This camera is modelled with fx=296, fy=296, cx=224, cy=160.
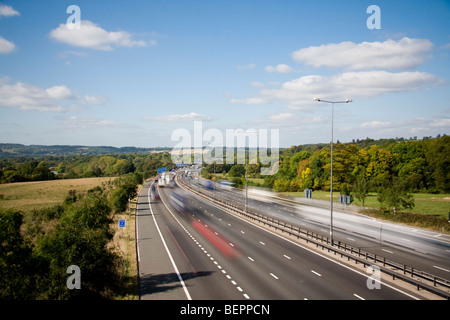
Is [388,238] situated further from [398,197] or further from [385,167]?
[385,167]

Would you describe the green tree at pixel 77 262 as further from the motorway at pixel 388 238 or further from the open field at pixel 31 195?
the open field at pixel 31 195

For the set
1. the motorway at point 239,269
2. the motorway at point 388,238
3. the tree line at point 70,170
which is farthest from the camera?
the tree line at point 70,170

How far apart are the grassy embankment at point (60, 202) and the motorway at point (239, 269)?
703mm

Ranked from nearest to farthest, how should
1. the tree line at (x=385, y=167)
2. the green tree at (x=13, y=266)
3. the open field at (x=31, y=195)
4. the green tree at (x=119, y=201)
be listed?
the green tree at (x=13, y=266) → the green tree at (x=119, y=201) → the open field at (x=31, y=195) → the tree line at (x=385, y=167)

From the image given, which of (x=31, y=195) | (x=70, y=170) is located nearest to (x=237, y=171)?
(x=31, y=195)

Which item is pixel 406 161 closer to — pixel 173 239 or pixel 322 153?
pixel 322 153

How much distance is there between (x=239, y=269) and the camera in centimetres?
1967

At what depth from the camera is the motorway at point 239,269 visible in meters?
15.7

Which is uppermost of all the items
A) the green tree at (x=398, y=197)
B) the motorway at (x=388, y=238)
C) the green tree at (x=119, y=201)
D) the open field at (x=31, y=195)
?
the green tree at (x=398, y=197)

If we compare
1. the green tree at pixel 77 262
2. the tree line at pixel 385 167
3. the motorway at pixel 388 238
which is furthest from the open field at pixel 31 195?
the tree line at pixel 385 167

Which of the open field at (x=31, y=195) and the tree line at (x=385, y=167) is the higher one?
the tree line at (x=385, y=167)
